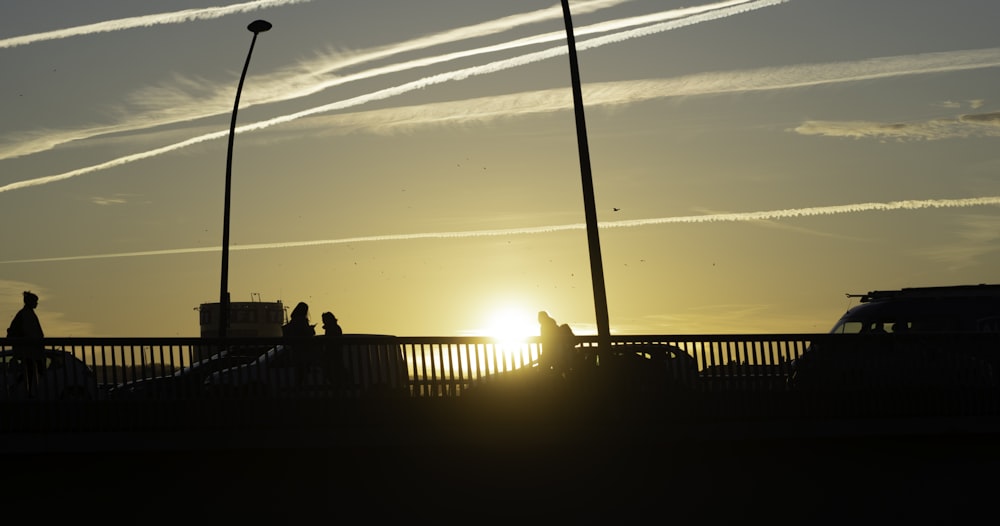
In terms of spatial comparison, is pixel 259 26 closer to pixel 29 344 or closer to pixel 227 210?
pixel 227 210

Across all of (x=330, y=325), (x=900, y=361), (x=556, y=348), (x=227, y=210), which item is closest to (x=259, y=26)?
(x=227, y=210)

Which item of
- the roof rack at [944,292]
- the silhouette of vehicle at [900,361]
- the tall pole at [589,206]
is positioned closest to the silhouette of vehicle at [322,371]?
the tall pole at [589,206]

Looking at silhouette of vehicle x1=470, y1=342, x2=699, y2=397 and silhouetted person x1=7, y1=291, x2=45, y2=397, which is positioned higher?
silhouetted person x1=7, y1=291, x2=45, y2=397

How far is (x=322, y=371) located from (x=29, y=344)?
3.61 metres

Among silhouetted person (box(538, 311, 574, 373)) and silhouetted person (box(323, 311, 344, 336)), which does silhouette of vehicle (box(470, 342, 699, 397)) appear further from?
silhouetted person (box(323, 311, 344, 336))

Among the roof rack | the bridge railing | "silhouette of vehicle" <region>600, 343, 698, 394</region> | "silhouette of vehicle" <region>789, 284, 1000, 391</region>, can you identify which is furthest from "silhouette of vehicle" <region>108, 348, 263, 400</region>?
the roof rack

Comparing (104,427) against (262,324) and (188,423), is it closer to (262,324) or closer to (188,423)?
(188,423)

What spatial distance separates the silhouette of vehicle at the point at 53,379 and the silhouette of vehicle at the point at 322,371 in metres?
1.48

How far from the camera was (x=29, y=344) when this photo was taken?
59.8 ft

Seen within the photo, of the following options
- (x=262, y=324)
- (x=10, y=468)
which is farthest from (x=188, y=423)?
(x=262, y=324)

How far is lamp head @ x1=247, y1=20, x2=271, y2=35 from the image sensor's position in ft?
106

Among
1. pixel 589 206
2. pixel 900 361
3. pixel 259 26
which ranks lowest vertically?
pixel 900 361

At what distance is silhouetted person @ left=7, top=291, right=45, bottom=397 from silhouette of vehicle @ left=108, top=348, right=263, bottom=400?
92cm

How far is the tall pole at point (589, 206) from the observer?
20.2m
